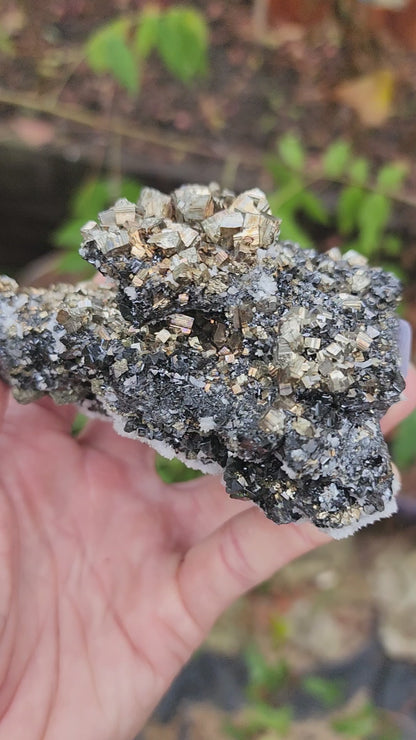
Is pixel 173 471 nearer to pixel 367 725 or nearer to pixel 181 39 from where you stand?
pixel 367 725

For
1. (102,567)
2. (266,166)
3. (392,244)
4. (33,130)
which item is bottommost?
(102,567)

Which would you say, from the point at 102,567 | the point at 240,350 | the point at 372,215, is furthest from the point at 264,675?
the point at 372,215

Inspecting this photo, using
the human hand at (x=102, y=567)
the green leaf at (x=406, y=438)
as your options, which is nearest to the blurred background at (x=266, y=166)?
the green leaf at (x=406, y=438)

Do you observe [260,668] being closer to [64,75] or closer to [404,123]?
[404,123]

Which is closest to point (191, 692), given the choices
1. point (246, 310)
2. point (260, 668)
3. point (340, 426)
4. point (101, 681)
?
point (260, 668)

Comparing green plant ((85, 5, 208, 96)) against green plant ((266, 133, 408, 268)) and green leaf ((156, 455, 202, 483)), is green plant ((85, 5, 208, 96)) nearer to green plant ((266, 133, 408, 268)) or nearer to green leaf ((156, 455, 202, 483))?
green plant ((266, 133, 408, 268))
